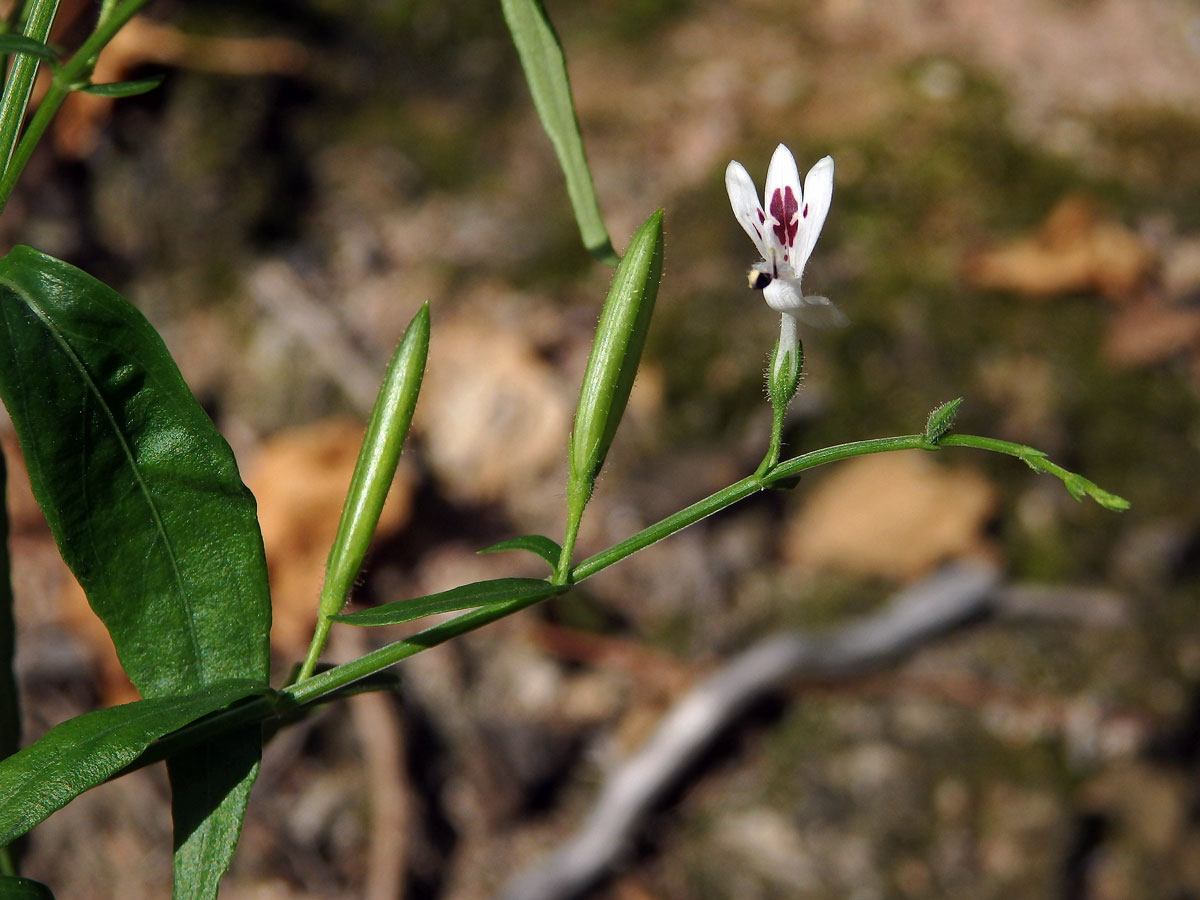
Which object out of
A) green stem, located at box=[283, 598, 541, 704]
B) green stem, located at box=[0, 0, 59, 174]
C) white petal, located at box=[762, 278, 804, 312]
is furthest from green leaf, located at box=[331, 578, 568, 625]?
green stem, located at box=[0, 0, 59, 174]

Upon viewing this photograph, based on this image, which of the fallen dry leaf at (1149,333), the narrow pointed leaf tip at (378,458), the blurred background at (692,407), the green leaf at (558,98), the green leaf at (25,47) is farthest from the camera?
the fallen dry leaf at (1149,333)

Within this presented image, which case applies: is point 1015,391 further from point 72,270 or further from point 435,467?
point 72,270

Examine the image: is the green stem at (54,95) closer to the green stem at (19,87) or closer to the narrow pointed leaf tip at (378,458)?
the green stem at (19,87)

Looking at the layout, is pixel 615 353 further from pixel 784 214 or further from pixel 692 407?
pixel 692 407

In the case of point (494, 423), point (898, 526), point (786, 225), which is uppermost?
point (786, 225)

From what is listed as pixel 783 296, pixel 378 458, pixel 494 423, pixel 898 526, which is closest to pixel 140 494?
pixel 378 458


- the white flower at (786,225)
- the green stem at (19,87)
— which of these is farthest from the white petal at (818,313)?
the green stem at (19,87)

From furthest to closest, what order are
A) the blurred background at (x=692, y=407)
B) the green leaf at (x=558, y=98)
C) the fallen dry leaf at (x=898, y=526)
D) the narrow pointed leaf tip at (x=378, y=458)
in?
the fallen dry leaf at (x=898, y=526) → the blurred background at (x=692, y=407) → the green leaf at (x=558, y=98) → the narrow pointed leaf tip at (x=378, y=458)
